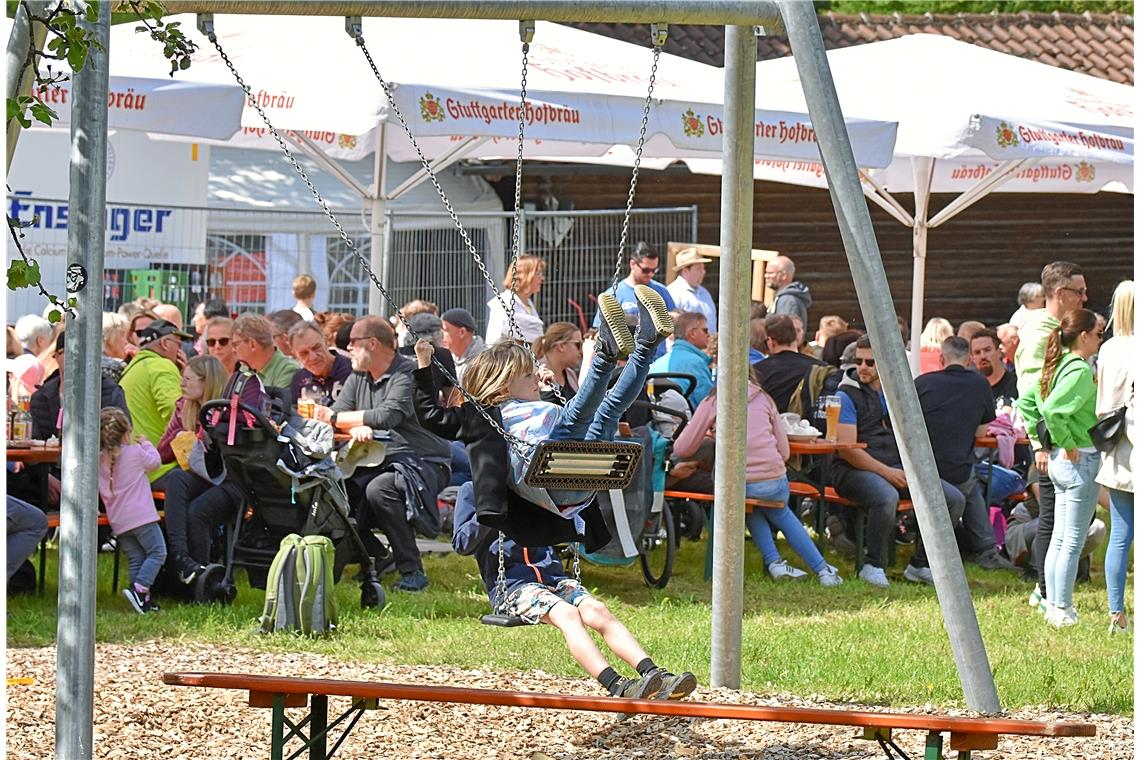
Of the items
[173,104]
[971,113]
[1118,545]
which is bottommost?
[1118,545]

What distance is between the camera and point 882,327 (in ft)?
17.6

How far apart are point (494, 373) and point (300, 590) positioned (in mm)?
2337

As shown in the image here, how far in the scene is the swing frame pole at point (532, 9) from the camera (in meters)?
5.14

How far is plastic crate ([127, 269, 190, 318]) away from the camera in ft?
49.7

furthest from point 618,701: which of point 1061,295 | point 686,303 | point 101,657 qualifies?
point 686,303

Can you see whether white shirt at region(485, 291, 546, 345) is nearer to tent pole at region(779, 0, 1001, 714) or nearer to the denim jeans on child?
the denim jeans on child

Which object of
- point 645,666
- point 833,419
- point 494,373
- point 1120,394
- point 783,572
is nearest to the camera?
point 645,666

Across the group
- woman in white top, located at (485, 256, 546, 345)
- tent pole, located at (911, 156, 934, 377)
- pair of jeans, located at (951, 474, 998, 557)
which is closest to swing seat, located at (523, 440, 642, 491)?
woman in white top, located at (485, 256, 546, 345)

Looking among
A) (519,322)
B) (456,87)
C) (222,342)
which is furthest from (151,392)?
(519,322)

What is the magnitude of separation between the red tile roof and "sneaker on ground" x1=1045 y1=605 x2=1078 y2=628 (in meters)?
15.5

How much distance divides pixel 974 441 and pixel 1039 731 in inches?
222

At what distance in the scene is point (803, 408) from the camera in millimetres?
10195

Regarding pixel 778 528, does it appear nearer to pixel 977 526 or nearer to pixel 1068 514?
pixel 977 526

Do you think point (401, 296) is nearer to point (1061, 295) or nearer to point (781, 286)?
point (781, 286)
